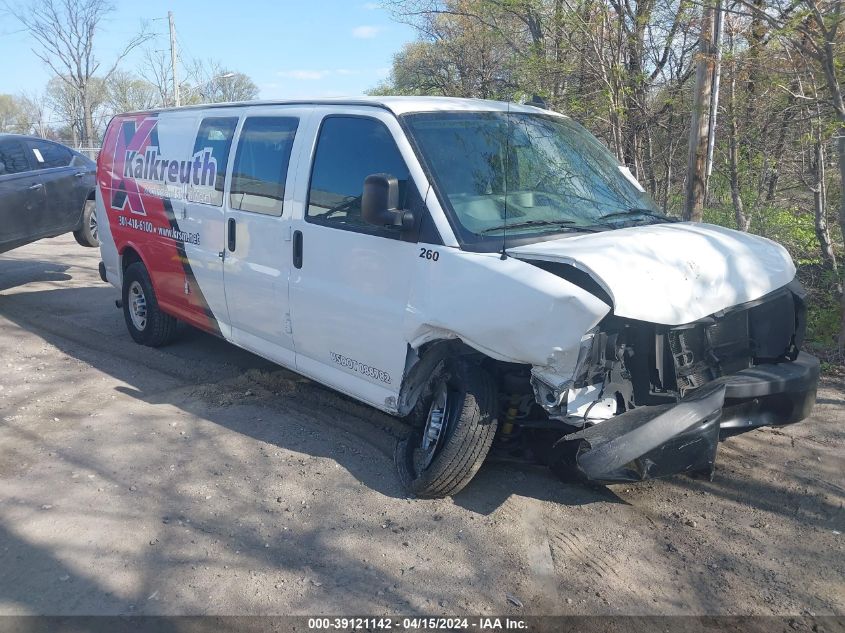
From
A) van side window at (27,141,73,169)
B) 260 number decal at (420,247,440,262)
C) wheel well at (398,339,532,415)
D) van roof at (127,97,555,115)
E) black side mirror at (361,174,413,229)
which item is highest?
van roof at (127,97,555,115)

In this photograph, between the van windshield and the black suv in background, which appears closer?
the van windshield

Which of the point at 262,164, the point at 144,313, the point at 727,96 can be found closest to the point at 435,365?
the point at 262,164

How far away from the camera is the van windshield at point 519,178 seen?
4.29 metres

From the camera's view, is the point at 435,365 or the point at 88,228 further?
the point at 88,228

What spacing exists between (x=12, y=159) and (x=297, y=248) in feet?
23.0

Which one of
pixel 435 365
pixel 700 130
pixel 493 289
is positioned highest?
pixel 700 130

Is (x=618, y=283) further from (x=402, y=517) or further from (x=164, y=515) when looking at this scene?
(x=164, y=515)

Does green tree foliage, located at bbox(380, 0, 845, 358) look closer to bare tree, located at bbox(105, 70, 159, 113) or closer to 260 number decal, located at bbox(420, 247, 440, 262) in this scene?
260 number decal, located at bbox(420, 247, 440, 262)

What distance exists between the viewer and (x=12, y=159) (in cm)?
1009

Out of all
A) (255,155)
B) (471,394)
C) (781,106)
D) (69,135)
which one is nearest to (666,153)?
(781,106)

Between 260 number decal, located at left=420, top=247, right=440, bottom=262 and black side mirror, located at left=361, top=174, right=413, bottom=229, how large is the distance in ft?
0.55

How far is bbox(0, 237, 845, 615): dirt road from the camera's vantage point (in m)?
3.49

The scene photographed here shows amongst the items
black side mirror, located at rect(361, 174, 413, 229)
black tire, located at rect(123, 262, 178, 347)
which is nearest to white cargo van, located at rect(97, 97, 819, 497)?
black side mirror, located at rect(361, 174, 413, 229)

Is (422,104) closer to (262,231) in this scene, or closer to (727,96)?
(262,231)
